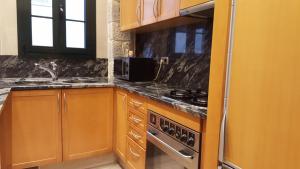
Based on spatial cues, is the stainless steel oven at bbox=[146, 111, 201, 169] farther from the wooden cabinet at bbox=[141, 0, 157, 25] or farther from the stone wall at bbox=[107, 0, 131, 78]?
the stone wall at bbox=[107, 0, 131, 78]

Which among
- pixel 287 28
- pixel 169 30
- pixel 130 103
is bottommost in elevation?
pixel 130 103

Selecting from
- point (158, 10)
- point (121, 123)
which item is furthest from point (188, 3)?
point (121, 123)

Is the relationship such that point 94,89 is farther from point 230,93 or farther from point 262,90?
point 262,90

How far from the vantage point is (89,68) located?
2840mm

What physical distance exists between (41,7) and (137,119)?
1.75 meters

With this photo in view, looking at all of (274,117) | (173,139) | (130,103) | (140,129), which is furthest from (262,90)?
(130,103)

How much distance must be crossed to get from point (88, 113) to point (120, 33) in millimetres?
1068

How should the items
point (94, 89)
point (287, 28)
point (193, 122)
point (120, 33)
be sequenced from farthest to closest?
point (120, 33), point (94, 89), point (193, 122), point (287, 28)

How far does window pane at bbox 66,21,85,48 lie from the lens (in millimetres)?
2709

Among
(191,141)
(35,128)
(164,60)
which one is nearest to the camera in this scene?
(191,141)

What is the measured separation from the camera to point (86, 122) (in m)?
2.23

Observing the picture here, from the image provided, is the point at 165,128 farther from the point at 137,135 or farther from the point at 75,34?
→ the point at 75,34

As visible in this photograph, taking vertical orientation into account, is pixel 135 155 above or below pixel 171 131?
below

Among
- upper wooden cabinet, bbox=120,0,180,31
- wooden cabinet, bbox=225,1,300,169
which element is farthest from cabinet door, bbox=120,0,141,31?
wooden cabinet, bbox=225,1,300,169
